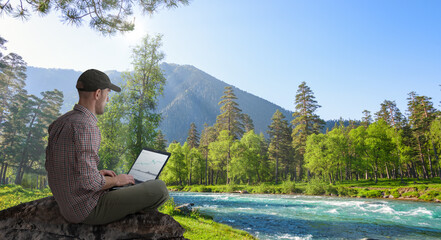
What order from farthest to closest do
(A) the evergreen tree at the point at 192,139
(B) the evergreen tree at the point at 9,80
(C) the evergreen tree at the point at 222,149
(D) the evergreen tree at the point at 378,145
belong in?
1. (A) the evergreen tree at the point at 192,139
2. (C) the evergreen tree at the point at 222,149
3. (D) the evergreen tree at the point at 378,145
4. (B) the evergreen tree at the point at 9,80

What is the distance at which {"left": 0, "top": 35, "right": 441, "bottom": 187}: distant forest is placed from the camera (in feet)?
61.6

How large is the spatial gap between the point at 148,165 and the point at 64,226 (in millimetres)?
1217

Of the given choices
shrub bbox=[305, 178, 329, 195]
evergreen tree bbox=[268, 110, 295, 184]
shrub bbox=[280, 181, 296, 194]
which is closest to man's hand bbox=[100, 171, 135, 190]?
shrub bbox=[305, 178, 329, 195]

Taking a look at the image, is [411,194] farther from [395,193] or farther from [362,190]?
[362,190]

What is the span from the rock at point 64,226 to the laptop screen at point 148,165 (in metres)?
0.66

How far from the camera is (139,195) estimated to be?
8.65ft

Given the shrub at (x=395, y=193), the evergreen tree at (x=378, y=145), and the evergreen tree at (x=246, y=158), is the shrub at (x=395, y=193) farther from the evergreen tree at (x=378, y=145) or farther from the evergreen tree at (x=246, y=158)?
the evergreen tree at (x=246, y=158)

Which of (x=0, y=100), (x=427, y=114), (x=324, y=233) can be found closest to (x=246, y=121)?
(x=427, y=114)

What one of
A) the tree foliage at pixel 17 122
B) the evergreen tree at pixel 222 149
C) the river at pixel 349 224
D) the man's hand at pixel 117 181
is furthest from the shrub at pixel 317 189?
the tree foliage at pixel 17 122

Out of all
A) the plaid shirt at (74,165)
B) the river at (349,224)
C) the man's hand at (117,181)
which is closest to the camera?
the plaid shirt at (74,165)

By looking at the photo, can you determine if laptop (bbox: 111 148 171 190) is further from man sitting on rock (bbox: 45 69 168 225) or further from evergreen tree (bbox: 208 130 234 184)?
evergreen tree (bbox: 208 130 234 184)

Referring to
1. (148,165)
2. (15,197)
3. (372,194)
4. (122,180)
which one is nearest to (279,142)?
(372,194)

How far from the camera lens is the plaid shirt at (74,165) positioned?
7.35ft

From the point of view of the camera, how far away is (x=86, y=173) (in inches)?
88.7
